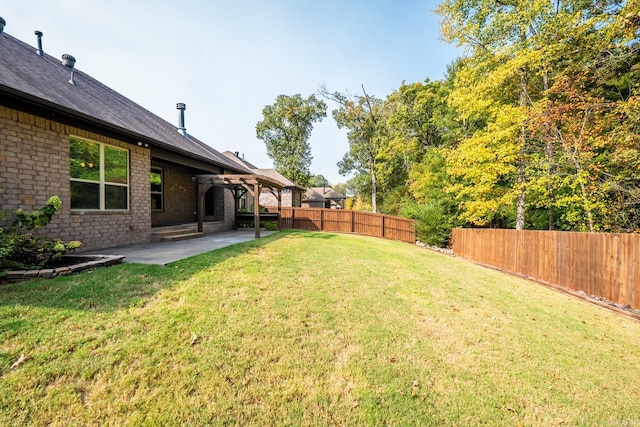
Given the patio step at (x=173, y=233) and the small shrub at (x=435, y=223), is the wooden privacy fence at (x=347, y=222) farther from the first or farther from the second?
the patio step at (x=173, y=233)

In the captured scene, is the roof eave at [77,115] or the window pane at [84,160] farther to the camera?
the window pane at [84,160]

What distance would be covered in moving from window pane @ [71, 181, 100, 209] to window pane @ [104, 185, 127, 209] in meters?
0.21

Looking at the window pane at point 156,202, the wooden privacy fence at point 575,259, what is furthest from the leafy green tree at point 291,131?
the wooden privacy fence at point 575,259

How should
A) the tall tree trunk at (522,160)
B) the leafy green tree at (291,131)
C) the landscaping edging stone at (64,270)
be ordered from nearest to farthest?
the landscaping edging stone at (64,270) < the tall tree trunk at (522,160) < the leafy green tree at (291,131)

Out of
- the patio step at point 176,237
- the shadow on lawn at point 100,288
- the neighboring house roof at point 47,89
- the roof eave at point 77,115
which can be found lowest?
the shadow on lawn at point 100,288

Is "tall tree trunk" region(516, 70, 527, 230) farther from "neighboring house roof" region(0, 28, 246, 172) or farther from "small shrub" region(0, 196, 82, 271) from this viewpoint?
Result: "small shrub" region(0, 196, 82, 271)

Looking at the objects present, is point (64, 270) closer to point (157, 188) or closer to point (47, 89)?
point (47, 89)

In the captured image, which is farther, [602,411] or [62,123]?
[62,123]

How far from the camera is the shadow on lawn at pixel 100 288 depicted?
315 cm

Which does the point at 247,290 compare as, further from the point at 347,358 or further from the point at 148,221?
the point at 148,221

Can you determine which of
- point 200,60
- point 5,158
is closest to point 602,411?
point 5,158

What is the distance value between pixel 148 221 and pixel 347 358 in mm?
7646

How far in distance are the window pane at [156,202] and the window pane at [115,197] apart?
A: 2895mm

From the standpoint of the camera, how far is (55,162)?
5477 mm
